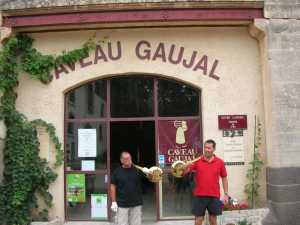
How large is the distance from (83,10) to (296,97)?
4698 mm

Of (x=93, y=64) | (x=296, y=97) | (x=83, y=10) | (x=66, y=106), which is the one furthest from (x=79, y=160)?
(x=296, y=97)

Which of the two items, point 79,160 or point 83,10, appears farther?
point 79,160

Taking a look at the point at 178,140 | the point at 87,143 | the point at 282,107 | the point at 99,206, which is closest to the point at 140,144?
the point at 178,140

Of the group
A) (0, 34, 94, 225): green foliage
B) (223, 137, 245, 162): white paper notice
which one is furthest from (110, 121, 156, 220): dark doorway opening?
(223, 137, 245, 162): white paper notice

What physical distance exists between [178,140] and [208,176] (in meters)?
2.34

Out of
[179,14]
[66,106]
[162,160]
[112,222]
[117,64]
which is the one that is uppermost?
[179,14]

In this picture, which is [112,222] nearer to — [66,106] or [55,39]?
[66,106]

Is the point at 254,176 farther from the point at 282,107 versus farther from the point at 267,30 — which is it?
the point at 267,30

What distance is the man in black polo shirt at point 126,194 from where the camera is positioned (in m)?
7.37

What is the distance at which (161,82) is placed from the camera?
32.9 ft

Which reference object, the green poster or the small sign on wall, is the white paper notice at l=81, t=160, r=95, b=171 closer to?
the green poster

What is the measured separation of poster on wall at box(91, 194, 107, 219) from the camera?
9820 mm

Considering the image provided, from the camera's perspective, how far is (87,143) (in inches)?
391

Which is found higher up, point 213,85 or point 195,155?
point 213,85
